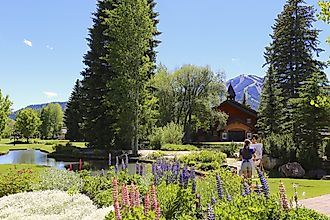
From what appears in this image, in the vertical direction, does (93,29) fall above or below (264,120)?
above

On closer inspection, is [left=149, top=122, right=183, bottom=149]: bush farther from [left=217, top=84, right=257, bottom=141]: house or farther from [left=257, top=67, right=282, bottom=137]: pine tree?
[left=217, top=84, right=257, bottom=141]: house

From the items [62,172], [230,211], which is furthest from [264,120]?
[230,211]

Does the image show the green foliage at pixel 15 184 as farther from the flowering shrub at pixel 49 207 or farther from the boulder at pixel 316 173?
the boulder at pixel 316 173

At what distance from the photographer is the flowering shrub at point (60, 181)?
27.3ft

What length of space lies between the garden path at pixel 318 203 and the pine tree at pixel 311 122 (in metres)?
8.72

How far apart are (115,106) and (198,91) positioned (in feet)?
46.0

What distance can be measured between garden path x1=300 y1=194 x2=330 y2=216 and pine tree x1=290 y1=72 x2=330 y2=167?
28.6 feet

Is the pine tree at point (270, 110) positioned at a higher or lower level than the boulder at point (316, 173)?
higher

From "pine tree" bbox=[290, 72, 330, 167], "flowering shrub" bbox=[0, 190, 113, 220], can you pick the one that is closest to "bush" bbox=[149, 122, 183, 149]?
"pine tree" bbox=[290, 72, 330, 167]

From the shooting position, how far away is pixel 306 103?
57.6ft

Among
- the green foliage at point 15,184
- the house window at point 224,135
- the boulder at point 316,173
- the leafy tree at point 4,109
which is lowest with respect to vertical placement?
the boulder at point 316,173

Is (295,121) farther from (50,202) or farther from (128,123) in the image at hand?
(50,202)

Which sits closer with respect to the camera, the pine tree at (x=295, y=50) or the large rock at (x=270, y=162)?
Result: the large rock at (x=270, y=162)

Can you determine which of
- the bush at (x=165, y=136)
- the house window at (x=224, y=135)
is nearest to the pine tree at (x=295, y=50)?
the bush at (x=165, y=136)
